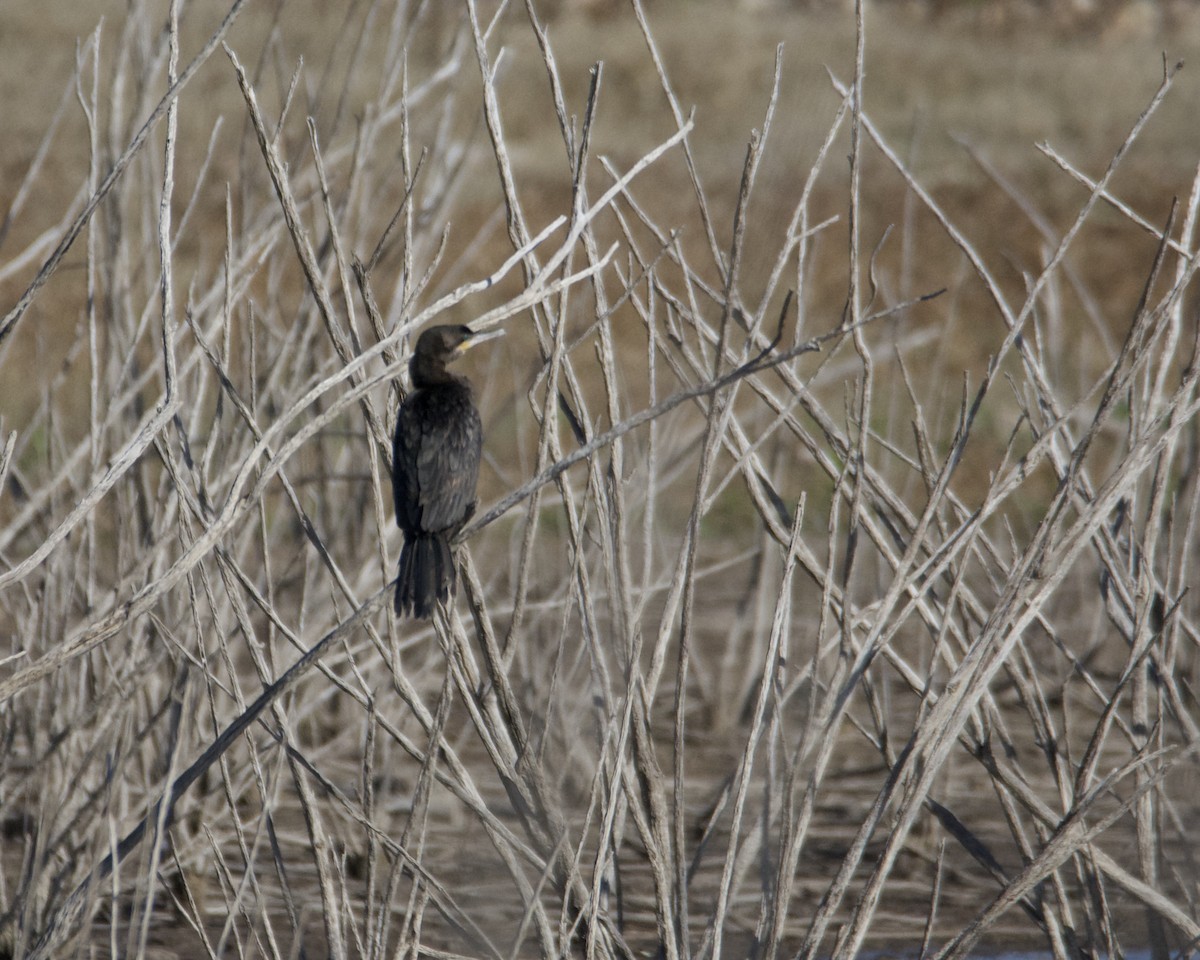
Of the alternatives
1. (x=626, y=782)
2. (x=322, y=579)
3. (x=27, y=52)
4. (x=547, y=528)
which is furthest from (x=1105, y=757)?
(x=27, y=52)

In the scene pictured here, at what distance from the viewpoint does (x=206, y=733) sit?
3818mm

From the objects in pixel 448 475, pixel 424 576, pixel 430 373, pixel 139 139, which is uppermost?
pixel 139 139

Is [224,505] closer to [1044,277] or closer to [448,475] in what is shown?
[448,475]

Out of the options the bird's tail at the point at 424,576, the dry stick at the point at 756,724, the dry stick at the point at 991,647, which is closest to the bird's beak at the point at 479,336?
the bird's tail at the point at 424,576

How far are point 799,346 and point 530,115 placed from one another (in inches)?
797

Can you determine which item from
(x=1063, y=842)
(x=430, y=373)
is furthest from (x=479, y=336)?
(x=1063, y=842)

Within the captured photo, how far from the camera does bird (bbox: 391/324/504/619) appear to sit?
2.68m

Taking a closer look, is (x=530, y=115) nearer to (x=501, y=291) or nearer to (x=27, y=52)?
(x=27, y=52)

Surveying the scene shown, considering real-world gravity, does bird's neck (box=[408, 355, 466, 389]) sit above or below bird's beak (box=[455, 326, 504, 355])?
below

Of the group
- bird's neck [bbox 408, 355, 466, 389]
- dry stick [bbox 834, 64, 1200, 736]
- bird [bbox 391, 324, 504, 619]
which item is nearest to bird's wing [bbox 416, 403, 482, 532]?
bird [bbox 391, 324, 504, 619]

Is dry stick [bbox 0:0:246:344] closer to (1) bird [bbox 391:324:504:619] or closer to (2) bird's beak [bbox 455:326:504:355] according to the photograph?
(2) bird's beak [bbox 455:326:504:355]

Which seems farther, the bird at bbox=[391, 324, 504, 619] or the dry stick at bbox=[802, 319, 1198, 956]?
the bird at bbox=[391, 324, 504, 619]

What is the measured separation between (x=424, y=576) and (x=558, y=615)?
2206 millimetres

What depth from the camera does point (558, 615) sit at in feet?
15.5
